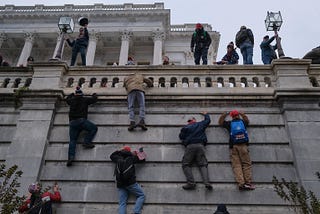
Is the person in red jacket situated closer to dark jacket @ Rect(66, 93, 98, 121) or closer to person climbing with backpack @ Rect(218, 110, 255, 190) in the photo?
dark jacket @ Rect(66, 93, 98, 121)

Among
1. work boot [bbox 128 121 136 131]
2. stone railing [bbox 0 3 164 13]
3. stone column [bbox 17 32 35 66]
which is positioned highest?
stone railing [bbox 0 3 164 13]

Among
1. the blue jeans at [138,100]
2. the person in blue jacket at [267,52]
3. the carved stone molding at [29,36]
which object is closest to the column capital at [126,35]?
the carved stone molding at [29,36]

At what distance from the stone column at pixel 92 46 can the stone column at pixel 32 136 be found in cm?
2689

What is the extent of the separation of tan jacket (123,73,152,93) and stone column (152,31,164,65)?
85.9 ft

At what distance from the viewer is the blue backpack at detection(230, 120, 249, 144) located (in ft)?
34.3

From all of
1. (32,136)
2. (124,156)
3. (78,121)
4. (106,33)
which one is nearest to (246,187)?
(124,156)

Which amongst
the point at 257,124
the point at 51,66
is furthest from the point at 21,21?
the point at 257,124

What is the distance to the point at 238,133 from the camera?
1050cm

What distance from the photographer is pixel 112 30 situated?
41.2 metres

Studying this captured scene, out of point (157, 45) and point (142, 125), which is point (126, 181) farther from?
point (157, 45)

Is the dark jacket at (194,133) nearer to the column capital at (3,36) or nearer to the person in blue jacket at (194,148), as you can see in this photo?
the person in blue jacket at (194,148)

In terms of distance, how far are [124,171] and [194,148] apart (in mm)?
2235

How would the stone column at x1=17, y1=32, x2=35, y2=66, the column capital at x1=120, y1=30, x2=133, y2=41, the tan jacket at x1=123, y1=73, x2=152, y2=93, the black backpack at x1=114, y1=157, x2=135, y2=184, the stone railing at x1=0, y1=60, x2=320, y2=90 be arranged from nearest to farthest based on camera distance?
1. the black backpack at x1=114, y1=157, x2=135, y2=184
2. the tan jacket at x1=123, y1=73, x2=152, y2=93
3. the stone railing at x1=0, y1=60, x2=320, y2=90
4. the stone column at x1=17, y1=32, x2=35, y2=66
5. the column capital at x1=120, y1=30, x2=133, y2=41

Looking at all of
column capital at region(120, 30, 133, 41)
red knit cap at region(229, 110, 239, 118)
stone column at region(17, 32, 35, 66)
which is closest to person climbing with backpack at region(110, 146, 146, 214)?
red knit cap at region(229, 110, 239, 118)
